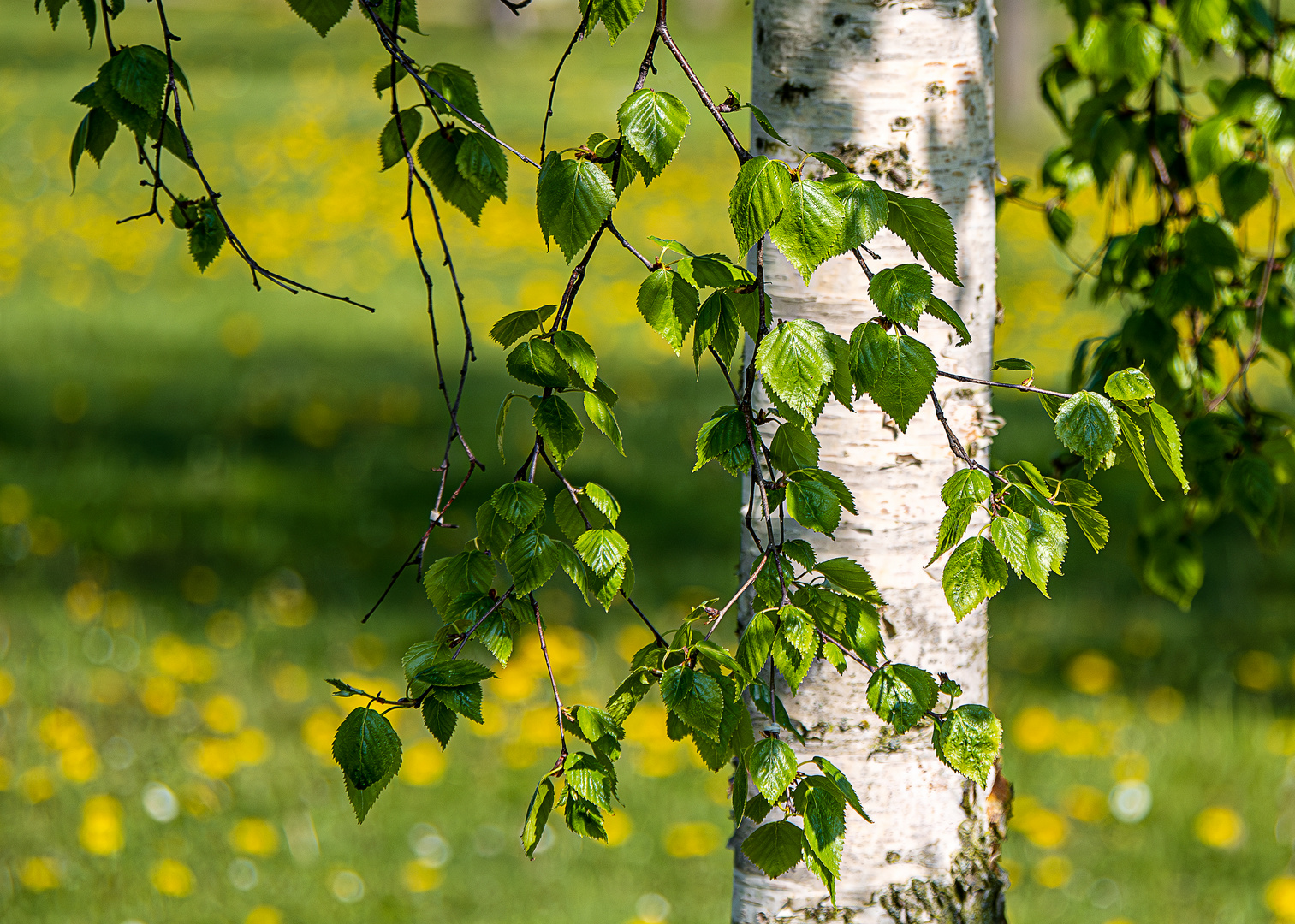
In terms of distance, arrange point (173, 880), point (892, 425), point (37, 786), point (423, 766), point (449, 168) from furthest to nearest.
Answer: point (423, 766) < point (37, 786) < point (173, 880) < point (892, 425) < point (449, 168)

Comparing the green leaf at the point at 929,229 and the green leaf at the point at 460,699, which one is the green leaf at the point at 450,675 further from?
the green leaf at the point at 929,229

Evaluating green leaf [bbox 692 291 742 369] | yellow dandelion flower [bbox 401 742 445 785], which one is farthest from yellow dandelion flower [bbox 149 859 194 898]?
green leaf [bbox 692 291 742 369]

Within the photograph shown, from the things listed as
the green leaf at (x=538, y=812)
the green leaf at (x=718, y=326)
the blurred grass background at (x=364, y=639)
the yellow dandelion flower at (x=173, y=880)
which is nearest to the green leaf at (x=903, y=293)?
the green leaf at (x=718, y=326)

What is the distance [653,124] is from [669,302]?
129 mm

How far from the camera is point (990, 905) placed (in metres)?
1.64

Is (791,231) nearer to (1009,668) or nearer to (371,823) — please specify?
(371,823)

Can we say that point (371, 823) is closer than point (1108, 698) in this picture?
Yes

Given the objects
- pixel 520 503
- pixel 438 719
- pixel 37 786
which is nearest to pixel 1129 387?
pixel 520 503

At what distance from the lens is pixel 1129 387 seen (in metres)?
0.93

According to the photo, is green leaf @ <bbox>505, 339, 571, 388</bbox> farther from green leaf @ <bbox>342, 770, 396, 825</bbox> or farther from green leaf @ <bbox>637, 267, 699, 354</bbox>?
green leaf @ <bbox>342, 770, 396, 825</bbox>

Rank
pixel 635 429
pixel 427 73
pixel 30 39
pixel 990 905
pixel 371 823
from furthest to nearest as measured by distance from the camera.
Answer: pixel 30 39 < pixel 635 429 < pixel 371 823 < pixel 990 905 < pixel 427 73

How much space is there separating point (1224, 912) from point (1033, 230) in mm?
7737

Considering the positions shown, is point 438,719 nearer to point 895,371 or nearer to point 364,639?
point 895,371

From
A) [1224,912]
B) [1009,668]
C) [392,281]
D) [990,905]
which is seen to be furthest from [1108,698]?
[392,281]
